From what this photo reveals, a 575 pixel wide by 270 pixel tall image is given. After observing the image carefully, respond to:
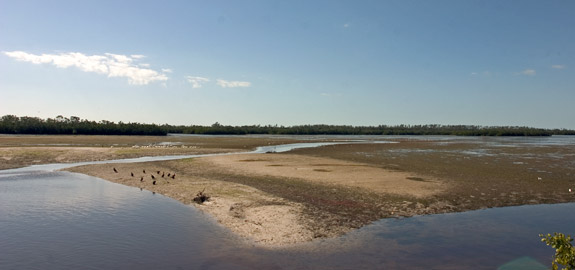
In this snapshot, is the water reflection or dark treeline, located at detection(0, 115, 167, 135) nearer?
the water reflection

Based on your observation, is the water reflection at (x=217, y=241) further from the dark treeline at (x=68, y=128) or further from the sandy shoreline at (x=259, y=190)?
the dark treeline at (x=68, y=128)

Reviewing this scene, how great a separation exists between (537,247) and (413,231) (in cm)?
332

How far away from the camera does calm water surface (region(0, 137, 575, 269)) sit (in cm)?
945

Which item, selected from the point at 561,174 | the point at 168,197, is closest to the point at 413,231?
the point at 168,197

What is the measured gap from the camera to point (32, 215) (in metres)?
14.1

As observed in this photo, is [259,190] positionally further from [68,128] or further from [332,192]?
[68,128]

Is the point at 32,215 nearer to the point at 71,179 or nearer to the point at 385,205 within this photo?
the point at 71,179

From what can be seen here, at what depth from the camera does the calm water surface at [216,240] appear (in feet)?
31.0

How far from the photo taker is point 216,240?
11.3 meters

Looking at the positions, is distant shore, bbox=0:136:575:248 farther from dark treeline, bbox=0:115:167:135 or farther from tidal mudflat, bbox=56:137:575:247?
dark treeline, bbox=0:115:167:135

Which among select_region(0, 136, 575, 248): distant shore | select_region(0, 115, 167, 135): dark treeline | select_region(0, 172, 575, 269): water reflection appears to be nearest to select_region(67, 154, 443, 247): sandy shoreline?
select_region(0, 136, 575, 248): distant shore

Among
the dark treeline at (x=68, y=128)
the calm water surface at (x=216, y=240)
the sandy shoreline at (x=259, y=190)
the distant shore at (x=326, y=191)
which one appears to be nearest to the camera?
the calm water surface at (x=216, y=240)

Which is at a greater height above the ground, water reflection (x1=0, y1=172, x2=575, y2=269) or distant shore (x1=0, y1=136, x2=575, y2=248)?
distant shore (x1=0, y1=136, x2=575, y2=248)

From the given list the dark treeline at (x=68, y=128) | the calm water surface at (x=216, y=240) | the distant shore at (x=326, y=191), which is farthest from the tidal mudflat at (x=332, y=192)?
the dark treeline at (x=68, y=128)
